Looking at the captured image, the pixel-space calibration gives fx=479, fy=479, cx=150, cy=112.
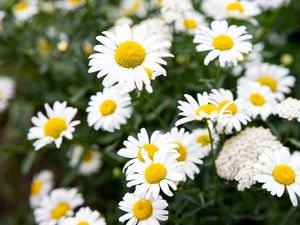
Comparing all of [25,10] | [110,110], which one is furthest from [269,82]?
[25,10]

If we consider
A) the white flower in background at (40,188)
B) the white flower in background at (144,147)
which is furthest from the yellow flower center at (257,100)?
the white flower in background at (40,188)

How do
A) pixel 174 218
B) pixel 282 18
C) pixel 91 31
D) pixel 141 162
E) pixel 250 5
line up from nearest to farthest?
pixel 141 162 → pixel 174 218 → pixel 250 5 → pixel 91 31 → pixel 282 18

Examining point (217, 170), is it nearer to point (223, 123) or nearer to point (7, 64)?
point (223, 123)

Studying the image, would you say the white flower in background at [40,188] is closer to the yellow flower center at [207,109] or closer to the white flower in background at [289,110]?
the yellow flower center at [207,109]

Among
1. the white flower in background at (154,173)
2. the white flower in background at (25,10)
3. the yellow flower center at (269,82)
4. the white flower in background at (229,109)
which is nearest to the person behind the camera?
the white flower in background at (154,173)

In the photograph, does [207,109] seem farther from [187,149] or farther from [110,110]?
[110,110]

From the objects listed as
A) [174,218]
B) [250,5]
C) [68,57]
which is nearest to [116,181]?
[68,57]

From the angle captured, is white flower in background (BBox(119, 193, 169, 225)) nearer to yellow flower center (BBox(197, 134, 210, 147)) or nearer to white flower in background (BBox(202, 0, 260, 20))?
yellow flower center (BBox(197, 134, 210, 147))
